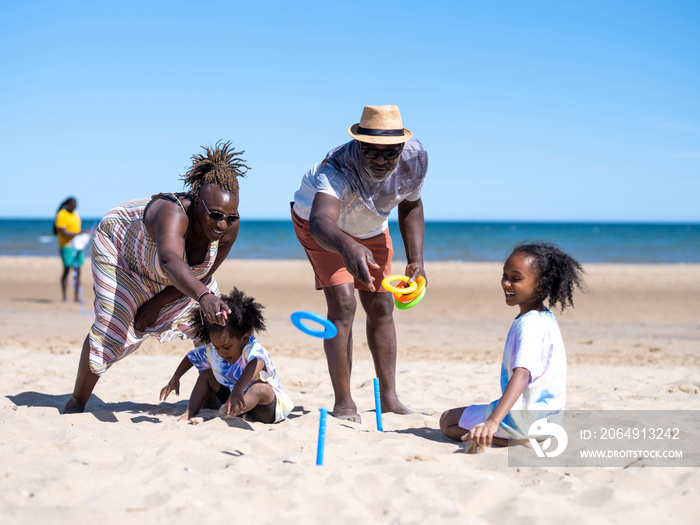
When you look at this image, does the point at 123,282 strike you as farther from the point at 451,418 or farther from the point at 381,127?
the point at 451,418

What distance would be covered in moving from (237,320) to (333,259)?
75 cm

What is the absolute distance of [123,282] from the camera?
161 inches

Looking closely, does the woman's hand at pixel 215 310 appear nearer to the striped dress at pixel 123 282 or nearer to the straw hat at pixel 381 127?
the striped dress at pixel 123 282

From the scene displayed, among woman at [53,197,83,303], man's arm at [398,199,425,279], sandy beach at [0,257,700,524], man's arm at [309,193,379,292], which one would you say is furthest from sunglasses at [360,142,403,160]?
woman at [53,197,83,303]

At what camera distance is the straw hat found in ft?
13.0

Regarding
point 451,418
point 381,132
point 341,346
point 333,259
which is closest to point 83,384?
point 341,346

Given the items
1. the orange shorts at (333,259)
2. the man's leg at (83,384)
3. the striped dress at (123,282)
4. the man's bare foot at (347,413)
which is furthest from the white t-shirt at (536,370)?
the man's leg at (83,384)

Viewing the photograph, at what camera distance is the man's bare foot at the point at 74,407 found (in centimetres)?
416

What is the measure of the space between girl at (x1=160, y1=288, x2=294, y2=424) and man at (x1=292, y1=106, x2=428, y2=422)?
1.44 ft

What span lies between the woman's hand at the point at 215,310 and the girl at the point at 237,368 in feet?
1.77

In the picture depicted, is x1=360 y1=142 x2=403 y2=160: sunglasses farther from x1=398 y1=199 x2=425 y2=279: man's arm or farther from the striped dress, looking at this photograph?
the striped dress

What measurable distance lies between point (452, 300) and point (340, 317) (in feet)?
30.0

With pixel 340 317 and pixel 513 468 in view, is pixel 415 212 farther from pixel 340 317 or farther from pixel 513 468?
pixel 513 468

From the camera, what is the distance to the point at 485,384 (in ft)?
18.4
